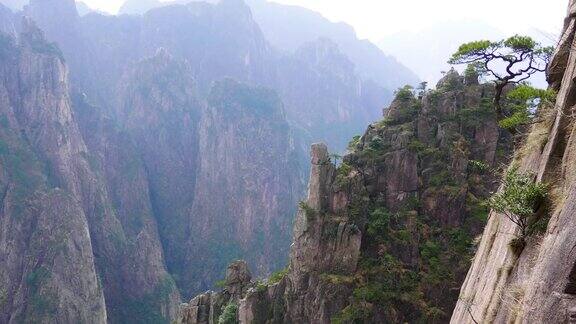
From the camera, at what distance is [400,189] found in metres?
27.2

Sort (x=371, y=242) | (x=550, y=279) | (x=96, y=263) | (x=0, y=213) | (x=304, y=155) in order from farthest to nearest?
(x=304, y=155)
(x=96, y=263)
(x=0, y=213)
(x=371, y=242)
(x=550, y=279)

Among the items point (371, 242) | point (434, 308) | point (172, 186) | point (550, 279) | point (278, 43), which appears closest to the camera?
point (550, 279)

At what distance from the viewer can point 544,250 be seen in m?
6.73

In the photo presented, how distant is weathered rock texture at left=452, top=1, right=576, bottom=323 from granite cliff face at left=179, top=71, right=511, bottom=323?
12.9 m

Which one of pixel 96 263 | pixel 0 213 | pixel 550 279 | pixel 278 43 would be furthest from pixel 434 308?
pixel 278 43

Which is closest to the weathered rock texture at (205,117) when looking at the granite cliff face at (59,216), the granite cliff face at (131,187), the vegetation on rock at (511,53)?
the granite cliff face at (131,187)

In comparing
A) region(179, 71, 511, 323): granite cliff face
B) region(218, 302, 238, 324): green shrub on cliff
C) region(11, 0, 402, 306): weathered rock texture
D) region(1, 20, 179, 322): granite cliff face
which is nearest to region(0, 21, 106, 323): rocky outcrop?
region(1, 20, 179, 322): granite cliff face

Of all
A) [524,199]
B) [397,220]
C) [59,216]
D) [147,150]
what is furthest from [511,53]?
[147,150]

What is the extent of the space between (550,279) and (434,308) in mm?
17377

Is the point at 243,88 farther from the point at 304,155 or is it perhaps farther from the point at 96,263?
the point at 96,263

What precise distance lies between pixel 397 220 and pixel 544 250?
64.0 feet

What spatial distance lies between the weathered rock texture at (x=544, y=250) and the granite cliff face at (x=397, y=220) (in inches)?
508

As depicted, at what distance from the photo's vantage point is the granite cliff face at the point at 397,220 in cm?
2364

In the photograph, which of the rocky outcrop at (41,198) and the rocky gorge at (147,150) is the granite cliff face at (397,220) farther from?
the rocky gorge at (147,150)
